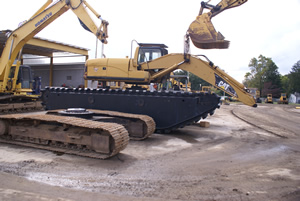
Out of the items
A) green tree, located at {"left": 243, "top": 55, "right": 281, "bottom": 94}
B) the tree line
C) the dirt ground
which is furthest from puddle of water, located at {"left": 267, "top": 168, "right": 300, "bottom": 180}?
green tree, located at {"left": 243, "top": 55, "right": 281, "bottom": 94}

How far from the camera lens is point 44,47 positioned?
18875 millimetres

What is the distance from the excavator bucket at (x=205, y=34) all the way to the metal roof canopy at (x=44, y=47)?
504 inches

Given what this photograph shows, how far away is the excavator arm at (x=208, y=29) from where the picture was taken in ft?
29.2

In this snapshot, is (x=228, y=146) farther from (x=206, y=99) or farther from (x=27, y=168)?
(x=27, y=168)

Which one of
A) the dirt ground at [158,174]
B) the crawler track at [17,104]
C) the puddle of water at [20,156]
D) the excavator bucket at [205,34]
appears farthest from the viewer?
the crawler track at [17,104]

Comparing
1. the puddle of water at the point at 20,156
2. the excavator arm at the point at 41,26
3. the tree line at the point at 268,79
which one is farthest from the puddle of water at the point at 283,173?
the tree line at the point at 268,79

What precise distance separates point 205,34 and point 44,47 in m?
14.2

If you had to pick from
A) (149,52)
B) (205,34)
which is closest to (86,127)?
(149,52)

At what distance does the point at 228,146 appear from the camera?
6.85 meters

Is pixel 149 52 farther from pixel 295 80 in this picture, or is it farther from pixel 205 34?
pixel 295 80

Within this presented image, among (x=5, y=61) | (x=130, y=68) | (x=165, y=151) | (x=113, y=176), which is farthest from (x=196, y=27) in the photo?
(x=5, y=61)

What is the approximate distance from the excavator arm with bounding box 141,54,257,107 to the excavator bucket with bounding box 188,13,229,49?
0.63 m

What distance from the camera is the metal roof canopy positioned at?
1752 cm

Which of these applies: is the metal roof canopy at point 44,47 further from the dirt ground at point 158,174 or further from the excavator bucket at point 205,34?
the dirt ground at point 158,174
